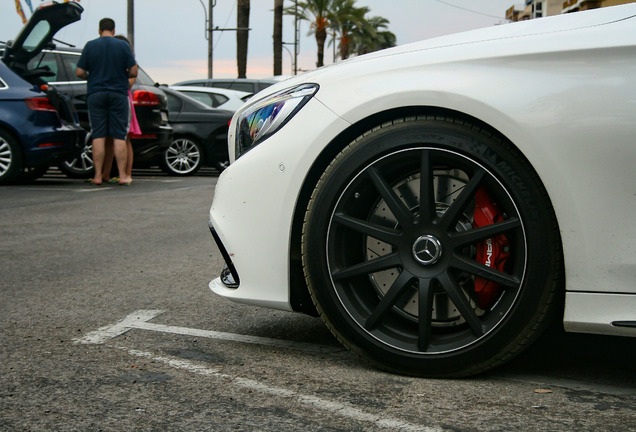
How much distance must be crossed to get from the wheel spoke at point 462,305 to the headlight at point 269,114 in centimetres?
82

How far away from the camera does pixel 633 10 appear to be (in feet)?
9.96

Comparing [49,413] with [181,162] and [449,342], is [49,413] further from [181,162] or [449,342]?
[181,162]

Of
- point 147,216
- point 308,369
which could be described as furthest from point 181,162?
point 308,369

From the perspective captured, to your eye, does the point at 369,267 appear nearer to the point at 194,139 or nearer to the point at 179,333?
the point at 179,333

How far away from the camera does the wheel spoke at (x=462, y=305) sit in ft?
9.67

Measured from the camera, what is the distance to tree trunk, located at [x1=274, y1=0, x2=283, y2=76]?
145 feet

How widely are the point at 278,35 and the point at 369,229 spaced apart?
43741mm

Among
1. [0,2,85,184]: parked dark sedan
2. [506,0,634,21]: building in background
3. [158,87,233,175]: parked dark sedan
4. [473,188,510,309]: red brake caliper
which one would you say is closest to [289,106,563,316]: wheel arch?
[473,188,510,309]: red brake caliper

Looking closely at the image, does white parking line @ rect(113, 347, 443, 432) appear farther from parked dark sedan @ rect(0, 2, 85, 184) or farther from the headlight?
parked dark sedan @ rect(0, 2, 85, 184)

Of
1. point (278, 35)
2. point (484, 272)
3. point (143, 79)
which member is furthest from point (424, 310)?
point (278, 35)

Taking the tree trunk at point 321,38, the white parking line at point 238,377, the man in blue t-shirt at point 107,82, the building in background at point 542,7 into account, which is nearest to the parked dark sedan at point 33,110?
the man in blue t-shirt at point 107,82

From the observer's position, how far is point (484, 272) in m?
2.94

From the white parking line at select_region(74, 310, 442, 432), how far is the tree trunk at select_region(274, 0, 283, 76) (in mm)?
41493

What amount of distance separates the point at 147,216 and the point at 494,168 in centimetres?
587
